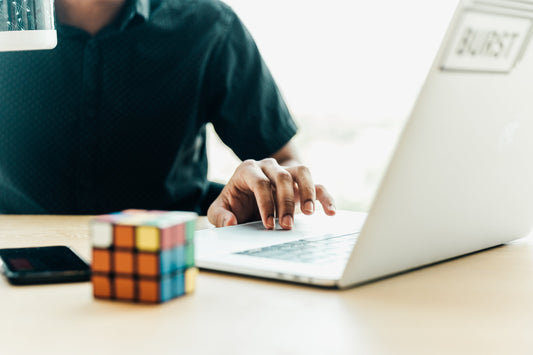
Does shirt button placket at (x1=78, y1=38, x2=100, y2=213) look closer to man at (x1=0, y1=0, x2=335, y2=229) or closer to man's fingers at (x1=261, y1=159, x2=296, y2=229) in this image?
man at (x1=0, y1=0, x2=335, y2=229)

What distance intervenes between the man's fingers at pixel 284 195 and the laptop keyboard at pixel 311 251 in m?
0.08

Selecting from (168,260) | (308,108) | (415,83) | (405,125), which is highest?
(405,125)

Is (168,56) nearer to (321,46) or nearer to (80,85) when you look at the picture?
(80,85)

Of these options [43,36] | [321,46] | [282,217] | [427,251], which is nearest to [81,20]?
[43,36]

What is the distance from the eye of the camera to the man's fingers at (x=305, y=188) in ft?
3.07

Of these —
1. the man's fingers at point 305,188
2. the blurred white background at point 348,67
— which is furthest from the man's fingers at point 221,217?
the blurred white background at point 348,67

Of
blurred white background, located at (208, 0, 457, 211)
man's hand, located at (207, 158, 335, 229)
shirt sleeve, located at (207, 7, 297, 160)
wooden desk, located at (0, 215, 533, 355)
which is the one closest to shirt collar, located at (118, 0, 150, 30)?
shirt sleeve, located at (207, 7, 297, 160)

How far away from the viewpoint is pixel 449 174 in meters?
0.59

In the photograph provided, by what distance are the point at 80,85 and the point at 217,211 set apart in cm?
63

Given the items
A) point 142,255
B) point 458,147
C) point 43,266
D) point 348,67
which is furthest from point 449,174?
point 348,67

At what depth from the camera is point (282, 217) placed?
0.87 metres

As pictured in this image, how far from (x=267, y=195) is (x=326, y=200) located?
0.14 m

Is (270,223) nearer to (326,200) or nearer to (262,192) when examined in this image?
(262,192)

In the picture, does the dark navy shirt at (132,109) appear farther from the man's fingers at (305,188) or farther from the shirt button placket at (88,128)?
the man's fingers at (305,188)
